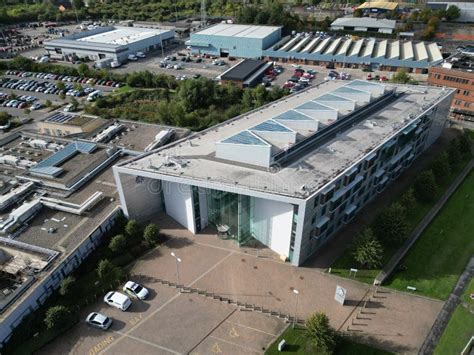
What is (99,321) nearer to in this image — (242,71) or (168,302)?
(168,302)

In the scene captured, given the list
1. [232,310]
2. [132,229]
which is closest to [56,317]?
[132,229]

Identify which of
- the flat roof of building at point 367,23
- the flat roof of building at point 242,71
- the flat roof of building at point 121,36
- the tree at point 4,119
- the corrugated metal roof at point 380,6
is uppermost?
the corrugated metal roof at point 380,6

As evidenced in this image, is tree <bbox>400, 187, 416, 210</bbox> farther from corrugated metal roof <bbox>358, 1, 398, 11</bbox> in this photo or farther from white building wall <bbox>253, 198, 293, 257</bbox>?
corrugated metal roof <bbox>358, 1, 398, 11</bbox>

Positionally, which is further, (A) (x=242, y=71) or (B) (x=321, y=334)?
(A) (x=242, y=71)

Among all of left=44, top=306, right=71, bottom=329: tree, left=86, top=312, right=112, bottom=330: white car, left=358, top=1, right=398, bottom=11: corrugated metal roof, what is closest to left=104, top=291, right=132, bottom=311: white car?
left=86, top=312, right=112, bottom=330: white car

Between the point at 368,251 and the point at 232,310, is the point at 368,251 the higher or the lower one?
the higher one

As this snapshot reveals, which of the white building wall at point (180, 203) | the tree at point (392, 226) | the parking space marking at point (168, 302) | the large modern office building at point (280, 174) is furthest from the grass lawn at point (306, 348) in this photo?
the white building wall at point (180, 203)

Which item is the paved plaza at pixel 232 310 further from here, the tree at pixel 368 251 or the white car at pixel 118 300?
the tree at pixel 368 251
